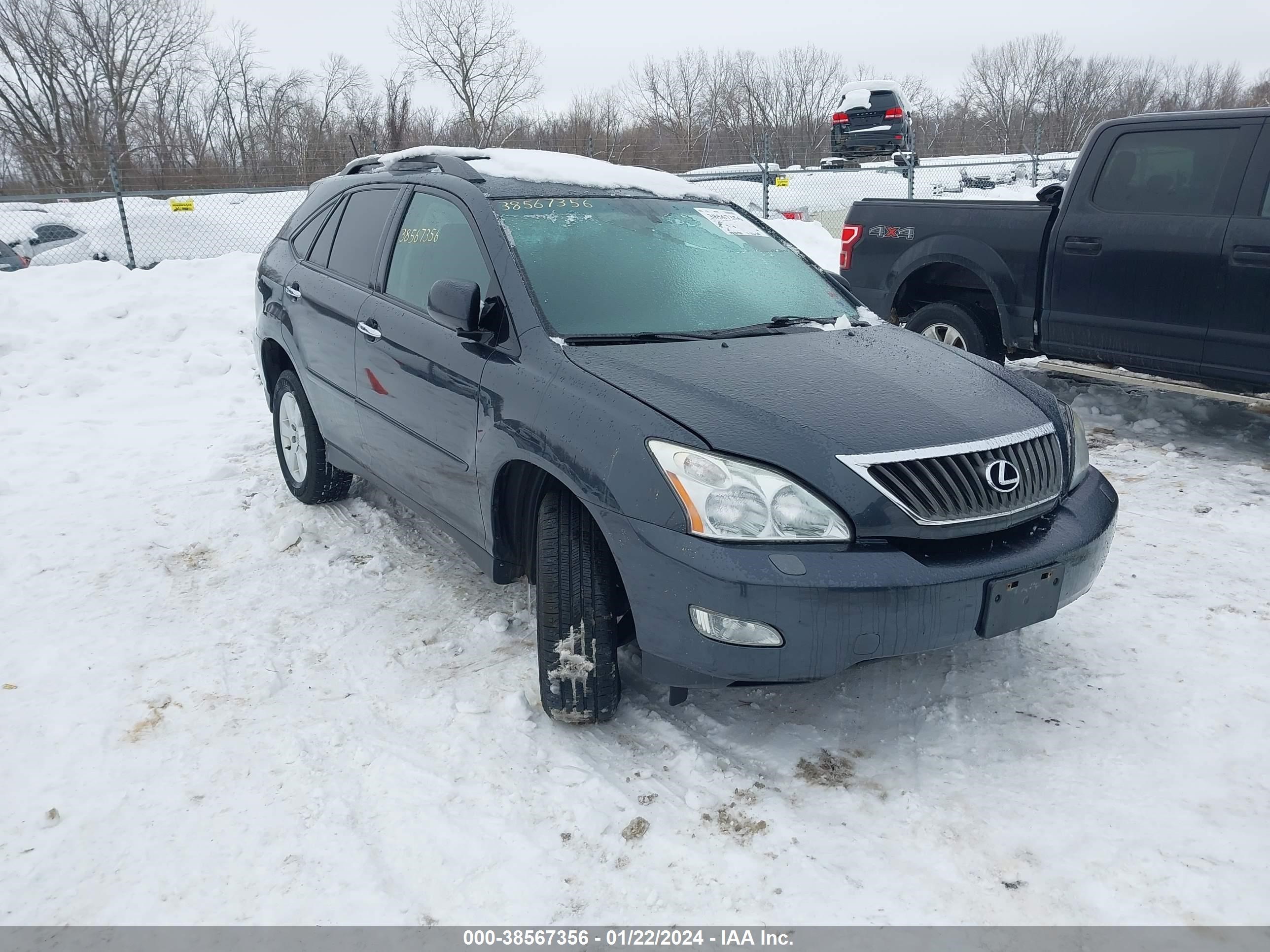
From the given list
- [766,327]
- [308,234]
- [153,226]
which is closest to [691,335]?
[766,327]

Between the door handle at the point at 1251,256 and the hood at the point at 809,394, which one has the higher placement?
the door handle at the point at 1251,256

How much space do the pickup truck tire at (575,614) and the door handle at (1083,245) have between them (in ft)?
14.5

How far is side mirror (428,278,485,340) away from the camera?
3.08 metres

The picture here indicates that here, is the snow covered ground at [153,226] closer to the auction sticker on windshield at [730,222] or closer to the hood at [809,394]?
the auction sticker on windshield at [730,222]

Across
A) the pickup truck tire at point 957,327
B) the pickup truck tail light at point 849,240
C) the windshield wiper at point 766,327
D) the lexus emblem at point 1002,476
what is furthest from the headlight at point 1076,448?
the pickup truck tail light at point 849,240

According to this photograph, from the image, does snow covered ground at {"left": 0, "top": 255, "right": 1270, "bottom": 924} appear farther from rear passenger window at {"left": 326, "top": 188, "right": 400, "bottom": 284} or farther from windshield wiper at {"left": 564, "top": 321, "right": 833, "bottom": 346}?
rear passenger window at {"left": 326, "top": 188, "right": 400, "bottom": 284}

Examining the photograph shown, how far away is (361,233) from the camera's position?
4285 mm

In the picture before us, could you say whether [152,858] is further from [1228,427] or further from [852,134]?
[852,134]

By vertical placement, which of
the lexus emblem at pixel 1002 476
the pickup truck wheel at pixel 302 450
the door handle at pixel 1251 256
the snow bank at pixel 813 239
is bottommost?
the pickup truck wheel at pixel 302 450

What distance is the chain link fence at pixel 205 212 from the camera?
1479 cm

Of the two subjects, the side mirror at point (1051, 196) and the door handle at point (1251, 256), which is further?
the side mirror at point (1051, 196)

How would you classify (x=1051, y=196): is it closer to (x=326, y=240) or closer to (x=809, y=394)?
(x=809, y=394)

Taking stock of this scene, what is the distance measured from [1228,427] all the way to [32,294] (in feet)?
34.7
